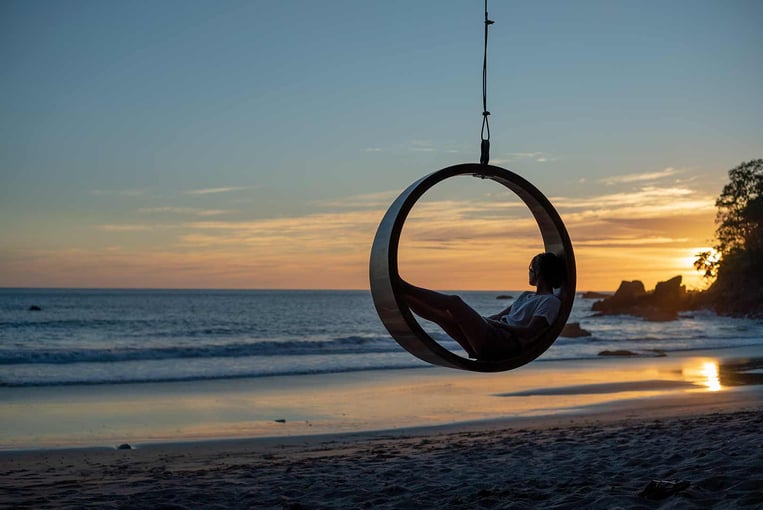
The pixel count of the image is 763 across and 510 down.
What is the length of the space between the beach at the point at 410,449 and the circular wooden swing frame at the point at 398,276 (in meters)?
1.83

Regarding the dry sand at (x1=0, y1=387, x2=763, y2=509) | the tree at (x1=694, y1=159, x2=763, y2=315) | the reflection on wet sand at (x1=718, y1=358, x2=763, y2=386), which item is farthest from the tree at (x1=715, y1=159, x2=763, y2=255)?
the dry sand at (x1=0, y1=387, x2=763, y2=509)

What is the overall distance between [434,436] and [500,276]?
3507mm

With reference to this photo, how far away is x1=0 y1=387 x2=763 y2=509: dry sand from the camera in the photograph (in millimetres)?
7539

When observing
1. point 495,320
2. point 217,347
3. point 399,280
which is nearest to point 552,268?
point 495,320

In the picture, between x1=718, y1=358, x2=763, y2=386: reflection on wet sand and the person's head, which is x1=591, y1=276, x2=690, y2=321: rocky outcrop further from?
the person's head

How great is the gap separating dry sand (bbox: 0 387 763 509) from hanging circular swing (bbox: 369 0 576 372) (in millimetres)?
1820

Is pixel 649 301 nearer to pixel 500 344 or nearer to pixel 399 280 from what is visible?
pixel 500 344

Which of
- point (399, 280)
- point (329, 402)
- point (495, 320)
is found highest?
point (399, 280)

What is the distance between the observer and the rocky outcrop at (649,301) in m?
58.0

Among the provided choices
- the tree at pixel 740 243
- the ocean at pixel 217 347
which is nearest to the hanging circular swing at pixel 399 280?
the ocean at pixel 217 347

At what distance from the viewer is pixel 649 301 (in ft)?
198

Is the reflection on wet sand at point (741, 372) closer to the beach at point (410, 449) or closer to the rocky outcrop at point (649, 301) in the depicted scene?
the beach at point (410, 449)

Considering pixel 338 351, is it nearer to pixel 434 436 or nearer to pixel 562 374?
pixel 562 374

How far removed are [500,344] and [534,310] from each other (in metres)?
0.46
